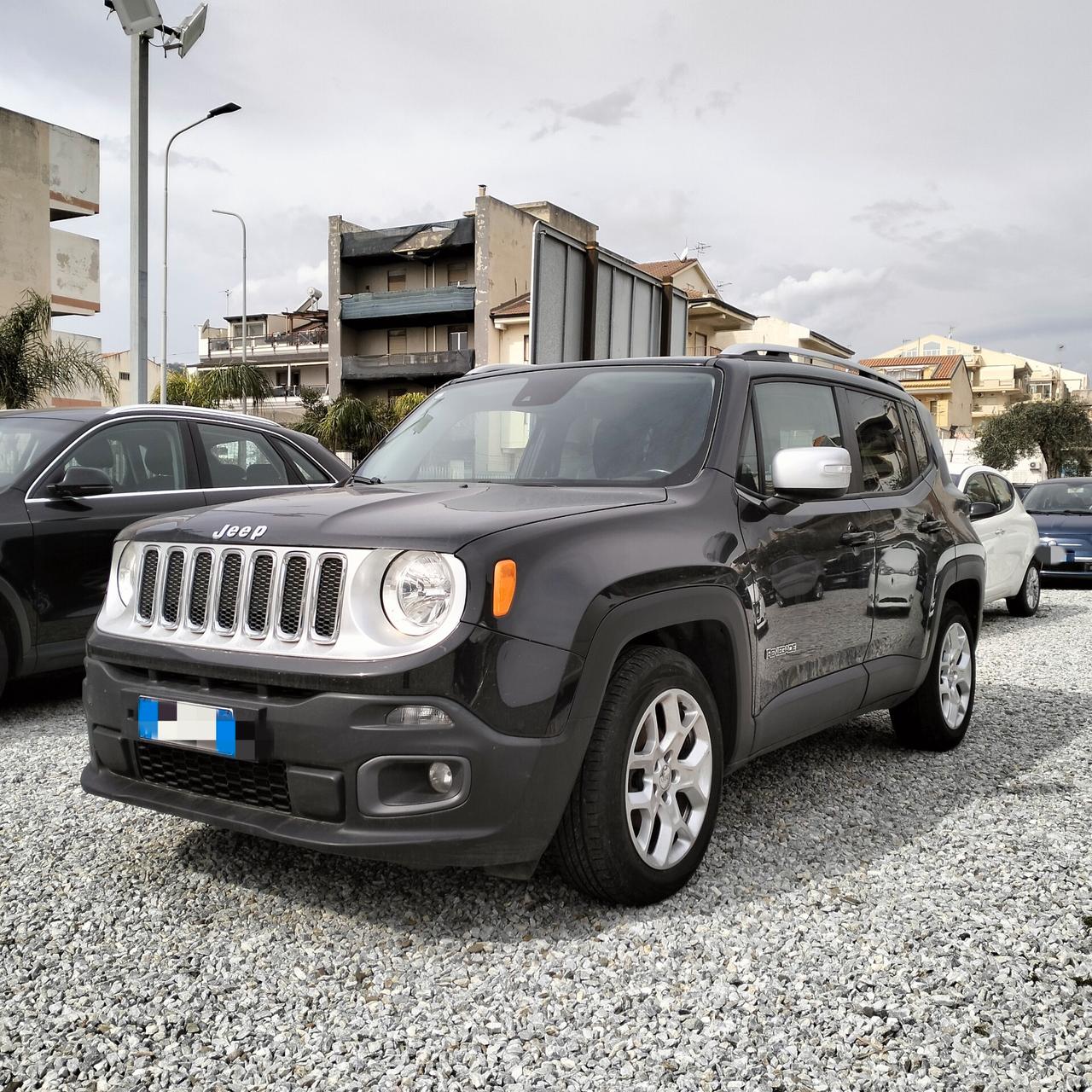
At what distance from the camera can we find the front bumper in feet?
9.14

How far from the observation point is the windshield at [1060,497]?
15274 millimetres

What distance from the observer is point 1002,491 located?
11.4m

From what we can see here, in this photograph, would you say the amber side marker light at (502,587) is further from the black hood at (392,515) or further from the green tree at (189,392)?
the green tree at (189,392)

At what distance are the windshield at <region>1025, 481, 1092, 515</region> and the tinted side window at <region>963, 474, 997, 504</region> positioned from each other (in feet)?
15.8

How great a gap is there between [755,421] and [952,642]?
1986 mm

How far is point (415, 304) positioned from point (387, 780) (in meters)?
45.0

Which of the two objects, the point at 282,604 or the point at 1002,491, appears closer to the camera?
the point at 282,604

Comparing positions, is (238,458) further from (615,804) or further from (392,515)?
(615,804)

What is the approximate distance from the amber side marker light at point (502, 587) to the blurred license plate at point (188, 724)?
0.79 metres

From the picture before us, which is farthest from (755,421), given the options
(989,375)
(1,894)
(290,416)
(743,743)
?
(989,375)

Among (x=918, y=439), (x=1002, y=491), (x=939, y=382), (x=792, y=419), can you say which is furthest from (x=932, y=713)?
(x=939, y=382)

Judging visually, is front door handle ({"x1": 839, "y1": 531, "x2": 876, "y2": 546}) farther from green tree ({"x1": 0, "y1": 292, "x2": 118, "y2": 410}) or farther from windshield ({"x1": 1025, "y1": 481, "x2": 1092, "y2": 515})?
green tree ({"x1": 0, "y1": 292, "x2": 118, "y2": 410})

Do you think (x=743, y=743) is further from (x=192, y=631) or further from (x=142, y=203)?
(x=142, y=203)

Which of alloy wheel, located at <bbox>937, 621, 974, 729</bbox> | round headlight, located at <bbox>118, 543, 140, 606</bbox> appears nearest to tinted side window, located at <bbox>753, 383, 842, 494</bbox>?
alloy wheel, located at <bbox>937, 621, 974, 729</bbox>
